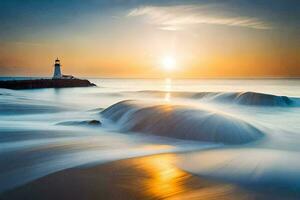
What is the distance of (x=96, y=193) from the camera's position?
4.40 metres

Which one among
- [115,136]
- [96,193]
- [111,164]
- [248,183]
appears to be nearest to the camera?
[96,193]

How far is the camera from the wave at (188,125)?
9.02 metres

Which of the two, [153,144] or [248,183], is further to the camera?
[153,144]

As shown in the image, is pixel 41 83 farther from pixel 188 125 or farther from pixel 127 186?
pixel 127 186

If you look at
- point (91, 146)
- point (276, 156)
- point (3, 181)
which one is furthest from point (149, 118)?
point (3, 181)

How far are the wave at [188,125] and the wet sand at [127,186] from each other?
3.48 m

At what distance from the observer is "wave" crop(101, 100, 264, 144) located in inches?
355

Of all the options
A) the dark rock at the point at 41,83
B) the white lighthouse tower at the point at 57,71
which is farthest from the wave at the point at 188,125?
the white lighthouse tower at the point at 57,71

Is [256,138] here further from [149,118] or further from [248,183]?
[248,183]

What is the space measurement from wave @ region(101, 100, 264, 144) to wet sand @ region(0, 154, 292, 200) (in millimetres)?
3478

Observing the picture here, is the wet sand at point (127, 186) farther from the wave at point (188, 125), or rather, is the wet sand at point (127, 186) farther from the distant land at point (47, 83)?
the distant land at point (47, 83)

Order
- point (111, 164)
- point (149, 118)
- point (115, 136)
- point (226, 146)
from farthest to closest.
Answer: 1. point (149, 118)
2. point (115, 136)
3. point (226, 146)
4. point (111, 164)

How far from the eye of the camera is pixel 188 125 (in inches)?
380

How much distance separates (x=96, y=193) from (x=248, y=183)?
2636mm
